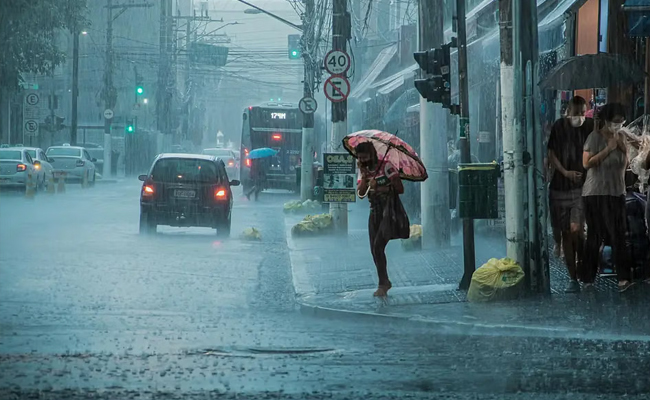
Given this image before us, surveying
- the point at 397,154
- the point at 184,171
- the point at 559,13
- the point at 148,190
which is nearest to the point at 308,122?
the point at 184,171

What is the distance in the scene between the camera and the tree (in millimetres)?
44906

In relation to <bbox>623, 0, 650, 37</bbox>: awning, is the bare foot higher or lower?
lower

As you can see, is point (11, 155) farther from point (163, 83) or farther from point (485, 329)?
point (163, 83)

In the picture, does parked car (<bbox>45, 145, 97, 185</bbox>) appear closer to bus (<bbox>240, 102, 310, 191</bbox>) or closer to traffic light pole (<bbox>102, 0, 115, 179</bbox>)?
bus (<bbox>240, 102, 310, 191</bbox>)

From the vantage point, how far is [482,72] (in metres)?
25.7

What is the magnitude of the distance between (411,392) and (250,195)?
39.5 meters

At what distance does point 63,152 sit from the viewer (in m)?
50.0

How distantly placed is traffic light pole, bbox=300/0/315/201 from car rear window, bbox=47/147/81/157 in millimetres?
17165

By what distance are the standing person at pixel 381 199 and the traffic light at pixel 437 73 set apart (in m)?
1.11

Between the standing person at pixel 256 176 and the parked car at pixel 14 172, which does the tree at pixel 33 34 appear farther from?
the standing person at pixel 256 176

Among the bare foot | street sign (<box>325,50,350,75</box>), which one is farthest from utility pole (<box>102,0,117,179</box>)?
the bare foot

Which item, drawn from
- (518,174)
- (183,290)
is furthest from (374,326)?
(183,290)

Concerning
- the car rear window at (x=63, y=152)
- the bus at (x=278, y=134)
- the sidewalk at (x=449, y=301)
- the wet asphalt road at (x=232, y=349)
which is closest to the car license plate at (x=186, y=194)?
the sidewalk at (x=449, y=301)

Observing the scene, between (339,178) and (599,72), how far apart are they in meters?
7.90
